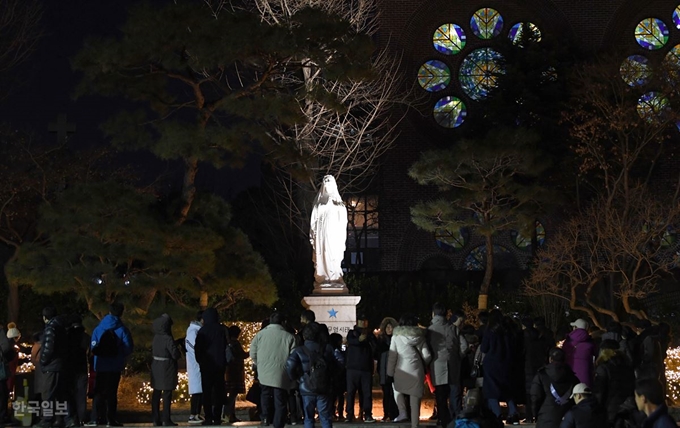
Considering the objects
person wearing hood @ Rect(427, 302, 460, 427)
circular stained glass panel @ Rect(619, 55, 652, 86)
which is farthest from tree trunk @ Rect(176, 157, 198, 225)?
circular stained glass panel @ Rect(619, 55, 652, 86)

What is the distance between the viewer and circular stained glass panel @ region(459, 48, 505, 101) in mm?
33562

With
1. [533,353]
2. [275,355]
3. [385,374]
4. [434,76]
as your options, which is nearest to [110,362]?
[275,355]

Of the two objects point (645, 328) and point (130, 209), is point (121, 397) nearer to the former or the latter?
point (130, 209)

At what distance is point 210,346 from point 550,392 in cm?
450

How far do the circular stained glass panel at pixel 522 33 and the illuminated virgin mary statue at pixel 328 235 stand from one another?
16.0 meters

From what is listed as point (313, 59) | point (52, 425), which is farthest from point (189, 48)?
point (52, 425)

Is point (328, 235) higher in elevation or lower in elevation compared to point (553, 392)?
higher

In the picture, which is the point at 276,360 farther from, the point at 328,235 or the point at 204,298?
the point at 204,298

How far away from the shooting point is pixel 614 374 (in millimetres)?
9570

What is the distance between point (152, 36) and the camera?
626 inches

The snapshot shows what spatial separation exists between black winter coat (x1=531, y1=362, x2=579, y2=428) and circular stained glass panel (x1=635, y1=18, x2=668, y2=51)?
89.1 feet

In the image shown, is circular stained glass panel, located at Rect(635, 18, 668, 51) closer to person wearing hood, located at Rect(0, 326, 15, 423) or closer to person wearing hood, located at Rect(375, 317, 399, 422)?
person wearing hood, located at Rect(375, 317, 399, 422)

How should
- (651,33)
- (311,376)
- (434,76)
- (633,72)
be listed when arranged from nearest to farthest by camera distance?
(311,376) → (633,72) → (651,33) → (434,76)

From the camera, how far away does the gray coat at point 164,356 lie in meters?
11.5
